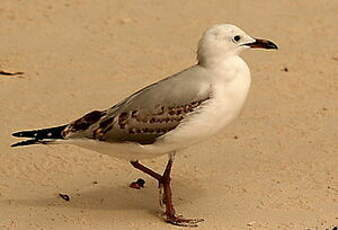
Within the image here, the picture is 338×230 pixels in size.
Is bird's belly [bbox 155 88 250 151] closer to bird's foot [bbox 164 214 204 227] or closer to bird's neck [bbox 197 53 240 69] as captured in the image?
bird's neck [bbox 197 53 240 69]

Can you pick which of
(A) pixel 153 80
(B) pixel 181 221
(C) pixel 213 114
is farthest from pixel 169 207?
(A) pixel 153 80

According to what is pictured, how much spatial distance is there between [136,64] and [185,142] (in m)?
2.31

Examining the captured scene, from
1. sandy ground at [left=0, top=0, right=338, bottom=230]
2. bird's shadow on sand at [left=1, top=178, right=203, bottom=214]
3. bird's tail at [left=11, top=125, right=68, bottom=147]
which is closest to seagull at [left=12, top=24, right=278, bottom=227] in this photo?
bird's tail at [left=11, top=125, right=68, bottom=147]

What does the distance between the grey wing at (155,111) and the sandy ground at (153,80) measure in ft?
1.46

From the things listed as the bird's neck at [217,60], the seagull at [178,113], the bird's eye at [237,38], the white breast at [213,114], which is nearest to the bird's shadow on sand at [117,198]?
the seagull at [178,113]

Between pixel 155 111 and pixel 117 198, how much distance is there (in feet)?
2.11

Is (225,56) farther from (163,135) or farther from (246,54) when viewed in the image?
(246,54)

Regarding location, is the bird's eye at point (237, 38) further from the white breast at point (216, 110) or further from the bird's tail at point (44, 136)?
the bird's tail at point (44, 136)

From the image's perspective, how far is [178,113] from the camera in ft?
14.1

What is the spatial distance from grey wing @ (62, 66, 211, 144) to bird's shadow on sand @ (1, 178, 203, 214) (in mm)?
419

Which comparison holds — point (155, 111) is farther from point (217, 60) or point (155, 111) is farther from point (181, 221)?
point (181, 221)

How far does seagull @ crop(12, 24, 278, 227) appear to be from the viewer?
4285 millimetres

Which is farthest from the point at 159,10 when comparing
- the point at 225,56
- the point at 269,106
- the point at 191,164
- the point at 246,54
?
the point at 225,56

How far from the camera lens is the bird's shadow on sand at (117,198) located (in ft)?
15.2
